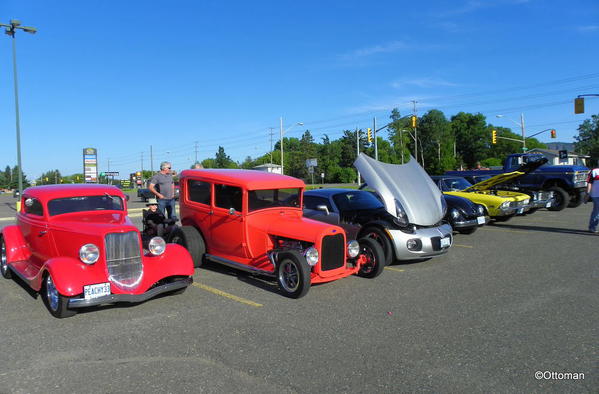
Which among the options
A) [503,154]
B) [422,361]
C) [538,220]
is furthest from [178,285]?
[503,154]

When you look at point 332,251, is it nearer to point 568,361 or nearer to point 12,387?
point 568,361

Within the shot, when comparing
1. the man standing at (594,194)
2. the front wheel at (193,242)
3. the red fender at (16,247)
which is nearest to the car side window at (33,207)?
the red fender at (16,247)

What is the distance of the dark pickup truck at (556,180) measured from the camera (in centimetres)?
1541

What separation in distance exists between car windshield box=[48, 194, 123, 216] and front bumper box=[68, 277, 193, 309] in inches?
72.8

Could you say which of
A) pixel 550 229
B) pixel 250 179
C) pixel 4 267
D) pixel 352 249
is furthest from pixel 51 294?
pixel 550 229

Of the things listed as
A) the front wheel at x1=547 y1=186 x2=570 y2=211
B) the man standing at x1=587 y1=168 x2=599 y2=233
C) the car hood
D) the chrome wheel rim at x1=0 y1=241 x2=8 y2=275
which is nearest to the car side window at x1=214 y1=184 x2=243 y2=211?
the chrome wheel rim at x1=0 y1=241 x2=8 y2=275

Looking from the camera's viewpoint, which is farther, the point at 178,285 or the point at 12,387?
the point at 178,285

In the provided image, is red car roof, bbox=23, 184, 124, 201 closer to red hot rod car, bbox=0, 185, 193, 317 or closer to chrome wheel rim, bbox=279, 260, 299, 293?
red hot rod car, bbox=0, 185, 193, 317

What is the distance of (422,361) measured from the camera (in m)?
3.66

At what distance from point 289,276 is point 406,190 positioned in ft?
10.0

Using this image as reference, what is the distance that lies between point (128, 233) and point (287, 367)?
289cm

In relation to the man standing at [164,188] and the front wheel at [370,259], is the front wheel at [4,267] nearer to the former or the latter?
the man standing at [164,188]

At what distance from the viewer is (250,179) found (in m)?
6.61

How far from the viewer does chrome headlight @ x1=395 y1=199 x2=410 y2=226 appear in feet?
23.5
